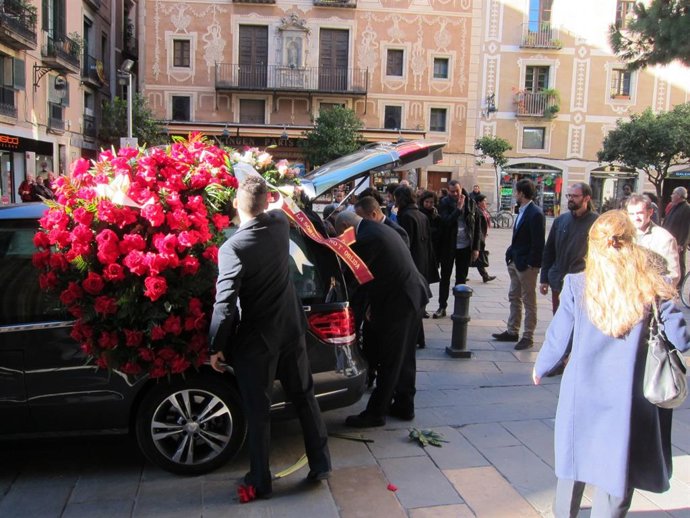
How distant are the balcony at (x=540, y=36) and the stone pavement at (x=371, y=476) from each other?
3269 cm

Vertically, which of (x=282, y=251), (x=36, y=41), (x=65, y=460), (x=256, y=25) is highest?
(x=256, y=25)

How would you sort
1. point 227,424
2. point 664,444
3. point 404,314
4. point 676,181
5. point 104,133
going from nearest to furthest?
point 664,444
point 227,424
point 404,314
point 104,133
point 676,181

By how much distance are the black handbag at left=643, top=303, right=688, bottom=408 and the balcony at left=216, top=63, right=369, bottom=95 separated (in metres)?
31.2

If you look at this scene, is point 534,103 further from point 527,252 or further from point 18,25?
point 527,252

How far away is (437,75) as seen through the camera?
1321 inches

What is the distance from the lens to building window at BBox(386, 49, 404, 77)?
33.3m

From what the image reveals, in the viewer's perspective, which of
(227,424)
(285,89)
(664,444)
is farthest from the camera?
(285,89)

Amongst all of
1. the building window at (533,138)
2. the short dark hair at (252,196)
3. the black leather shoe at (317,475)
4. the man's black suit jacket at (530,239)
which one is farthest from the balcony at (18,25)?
the building window at (533,138)

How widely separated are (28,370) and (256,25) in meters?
32.1

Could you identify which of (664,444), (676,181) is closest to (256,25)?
(676,181)

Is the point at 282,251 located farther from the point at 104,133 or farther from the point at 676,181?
the point at 676,181

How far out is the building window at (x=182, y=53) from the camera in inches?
1278

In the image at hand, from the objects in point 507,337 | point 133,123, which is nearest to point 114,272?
point 507,337

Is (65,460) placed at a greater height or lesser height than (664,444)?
lesser
